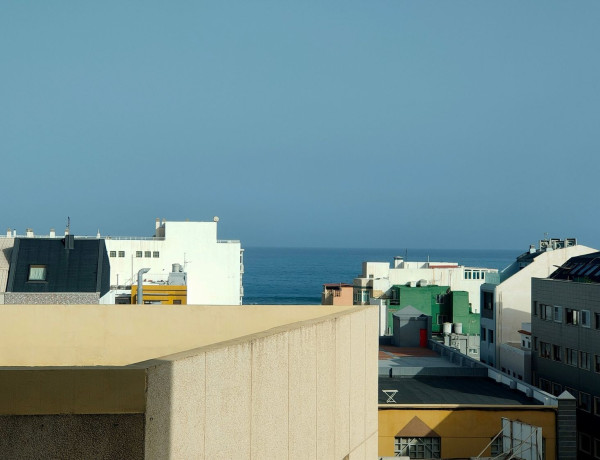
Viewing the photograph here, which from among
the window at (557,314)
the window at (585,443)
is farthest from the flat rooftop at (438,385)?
the window at (557,314)

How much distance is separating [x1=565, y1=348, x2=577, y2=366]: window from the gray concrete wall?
34931 mm

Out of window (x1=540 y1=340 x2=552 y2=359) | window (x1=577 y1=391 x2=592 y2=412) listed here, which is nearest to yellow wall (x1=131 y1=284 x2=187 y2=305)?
window (x1=540 y1=340 x2=552 y2=359)

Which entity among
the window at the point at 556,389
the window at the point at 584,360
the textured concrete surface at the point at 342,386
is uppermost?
the textured concrete surface at the point at 342,386

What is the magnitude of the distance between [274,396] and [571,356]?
4047 cm

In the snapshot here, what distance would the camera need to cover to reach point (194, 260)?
88812mm

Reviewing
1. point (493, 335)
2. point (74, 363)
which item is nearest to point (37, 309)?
point (74, 363)

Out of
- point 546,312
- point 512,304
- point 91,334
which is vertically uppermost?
point 512,304

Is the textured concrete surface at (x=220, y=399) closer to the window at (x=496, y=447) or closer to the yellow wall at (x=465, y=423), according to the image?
the yellow wall at (x=465, y=423)

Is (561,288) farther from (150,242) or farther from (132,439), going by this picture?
(150,242)

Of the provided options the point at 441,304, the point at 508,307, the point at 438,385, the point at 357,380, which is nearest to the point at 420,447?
the point at 438,385

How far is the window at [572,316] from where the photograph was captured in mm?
46500

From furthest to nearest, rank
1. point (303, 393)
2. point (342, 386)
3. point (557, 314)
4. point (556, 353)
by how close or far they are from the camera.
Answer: point (557, 314) → point (556, 353) → point (342, 386) → point (303, 393)

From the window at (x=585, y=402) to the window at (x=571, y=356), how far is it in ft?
7.11

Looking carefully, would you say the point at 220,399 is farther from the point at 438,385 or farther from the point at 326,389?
the point at 438,385
